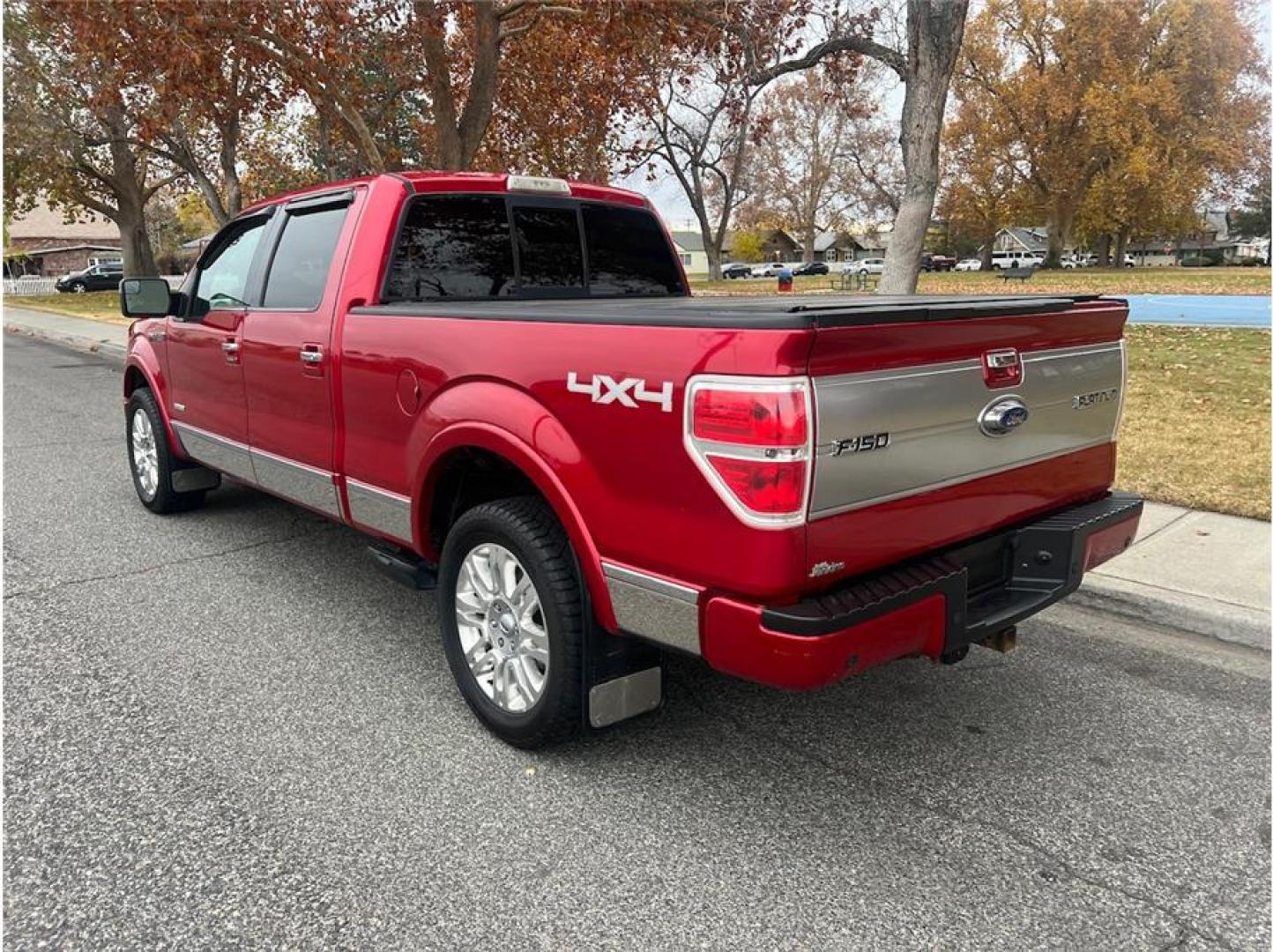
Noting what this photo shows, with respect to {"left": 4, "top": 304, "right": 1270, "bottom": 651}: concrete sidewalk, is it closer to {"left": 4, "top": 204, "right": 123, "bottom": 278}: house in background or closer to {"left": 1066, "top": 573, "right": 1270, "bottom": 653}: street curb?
{"left": 1066, "top": 573, "right": 1270, "bottom": 653}: street curb

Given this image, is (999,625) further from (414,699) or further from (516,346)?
(414,699)

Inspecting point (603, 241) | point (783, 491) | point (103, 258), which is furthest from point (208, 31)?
point (103, 258)

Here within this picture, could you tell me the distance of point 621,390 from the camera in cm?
260

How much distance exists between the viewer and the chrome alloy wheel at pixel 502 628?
3125 mm

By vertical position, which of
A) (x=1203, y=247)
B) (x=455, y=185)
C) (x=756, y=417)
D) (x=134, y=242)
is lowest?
(x=756, y=417)

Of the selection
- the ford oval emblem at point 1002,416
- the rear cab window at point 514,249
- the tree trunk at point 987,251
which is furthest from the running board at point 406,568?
the tree trunk at point 987,251

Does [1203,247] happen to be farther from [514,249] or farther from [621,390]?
[621,390]

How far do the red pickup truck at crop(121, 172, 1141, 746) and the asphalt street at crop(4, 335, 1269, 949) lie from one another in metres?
0.40

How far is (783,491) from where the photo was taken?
230 cm

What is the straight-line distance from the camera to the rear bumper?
2.39 metres

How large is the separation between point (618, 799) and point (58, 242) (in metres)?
91.2

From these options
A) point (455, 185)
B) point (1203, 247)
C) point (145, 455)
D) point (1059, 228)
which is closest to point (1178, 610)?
point (455, 185)

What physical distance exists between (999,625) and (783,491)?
1.00 meters

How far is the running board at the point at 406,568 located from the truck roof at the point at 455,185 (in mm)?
1523
